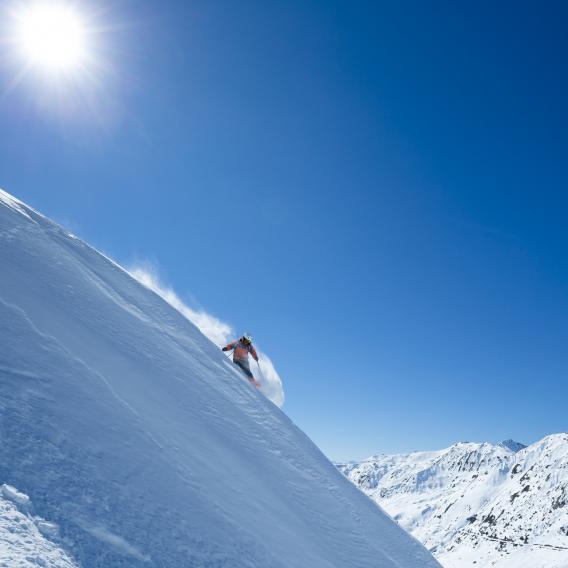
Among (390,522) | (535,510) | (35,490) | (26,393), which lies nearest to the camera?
(35,490)

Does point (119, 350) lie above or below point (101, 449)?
above

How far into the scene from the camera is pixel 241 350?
45.1 feet

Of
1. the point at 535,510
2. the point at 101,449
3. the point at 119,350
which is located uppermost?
the point at 535,510

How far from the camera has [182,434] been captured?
535cm

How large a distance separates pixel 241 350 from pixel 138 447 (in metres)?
9.40

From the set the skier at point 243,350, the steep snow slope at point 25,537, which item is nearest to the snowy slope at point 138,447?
the steep snow slope at point 25,537

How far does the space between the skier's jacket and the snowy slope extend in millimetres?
4207

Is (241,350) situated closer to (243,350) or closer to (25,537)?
(243,350)

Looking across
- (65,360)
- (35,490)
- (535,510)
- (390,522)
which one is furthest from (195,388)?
(535,510)

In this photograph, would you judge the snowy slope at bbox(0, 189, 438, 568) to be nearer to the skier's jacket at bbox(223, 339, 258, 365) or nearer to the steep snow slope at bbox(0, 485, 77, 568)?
the steep snow slope at bbox(0, 485, 77, 568)

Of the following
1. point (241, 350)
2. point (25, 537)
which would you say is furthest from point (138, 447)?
point (241, 350)

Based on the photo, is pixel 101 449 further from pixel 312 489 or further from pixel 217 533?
pixel 312 489

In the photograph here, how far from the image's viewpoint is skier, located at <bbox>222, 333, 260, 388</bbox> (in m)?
13.5

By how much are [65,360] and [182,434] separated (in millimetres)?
1718
